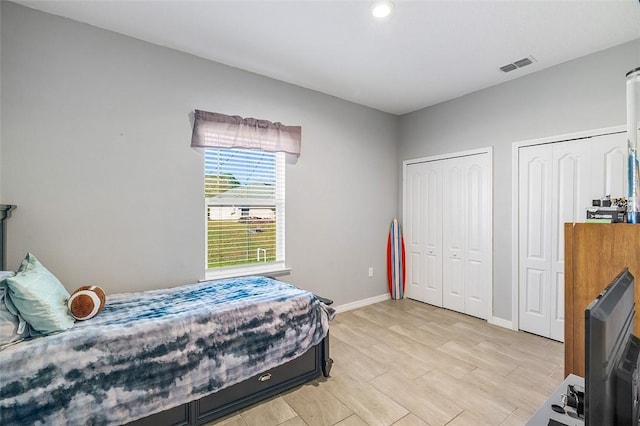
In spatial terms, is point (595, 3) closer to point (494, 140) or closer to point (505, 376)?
point (494, 140)

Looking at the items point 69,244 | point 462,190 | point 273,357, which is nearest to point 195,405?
point 273,357

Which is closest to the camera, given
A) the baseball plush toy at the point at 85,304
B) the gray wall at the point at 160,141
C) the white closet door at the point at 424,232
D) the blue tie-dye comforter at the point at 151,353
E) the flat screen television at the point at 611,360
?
the flat screen television at the point at 611,360

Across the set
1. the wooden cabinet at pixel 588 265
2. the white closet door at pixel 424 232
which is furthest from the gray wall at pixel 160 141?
the wooden cabinet at pixel 588 265

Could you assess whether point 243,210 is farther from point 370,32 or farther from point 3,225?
point 370,32

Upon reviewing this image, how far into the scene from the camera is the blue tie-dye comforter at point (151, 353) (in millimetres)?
1427

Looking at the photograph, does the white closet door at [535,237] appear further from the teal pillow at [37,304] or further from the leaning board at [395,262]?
the teal pillow at [37,304]

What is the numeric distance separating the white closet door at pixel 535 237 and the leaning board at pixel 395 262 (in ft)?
5.10

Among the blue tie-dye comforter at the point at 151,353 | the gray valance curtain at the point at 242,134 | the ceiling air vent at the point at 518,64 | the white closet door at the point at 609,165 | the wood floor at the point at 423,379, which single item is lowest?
the wood floor at the point at 423,379

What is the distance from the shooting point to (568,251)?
6.17 feet

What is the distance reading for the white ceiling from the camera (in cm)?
218

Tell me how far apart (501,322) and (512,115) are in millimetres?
2385

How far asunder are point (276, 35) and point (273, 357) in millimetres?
2575

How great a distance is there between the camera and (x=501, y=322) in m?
3.47

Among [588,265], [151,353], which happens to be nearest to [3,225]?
[151,353]
